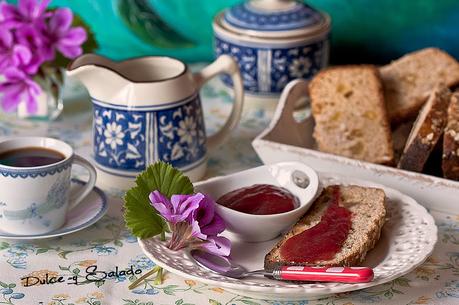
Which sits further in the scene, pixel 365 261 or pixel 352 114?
pixel 352 114

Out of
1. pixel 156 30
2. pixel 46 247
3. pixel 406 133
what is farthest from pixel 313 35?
pixel 46 247

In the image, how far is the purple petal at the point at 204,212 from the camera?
4.01 feet

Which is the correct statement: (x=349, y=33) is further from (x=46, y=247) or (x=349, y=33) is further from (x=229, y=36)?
(x=46, y=247)

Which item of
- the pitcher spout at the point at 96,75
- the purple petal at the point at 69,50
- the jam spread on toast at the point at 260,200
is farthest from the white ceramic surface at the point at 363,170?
the purple petal at the point at 69,50

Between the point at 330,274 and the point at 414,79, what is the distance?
2.22ft

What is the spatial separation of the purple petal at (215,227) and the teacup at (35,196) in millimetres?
231

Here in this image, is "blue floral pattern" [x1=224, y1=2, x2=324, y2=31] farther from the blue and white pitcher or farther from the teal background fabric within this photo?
the blue and white pitcher

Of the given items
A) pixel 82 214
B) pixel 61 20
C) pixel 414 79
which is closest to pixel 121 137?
pixel 82 214

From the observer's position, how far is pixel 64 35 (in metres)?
1.70

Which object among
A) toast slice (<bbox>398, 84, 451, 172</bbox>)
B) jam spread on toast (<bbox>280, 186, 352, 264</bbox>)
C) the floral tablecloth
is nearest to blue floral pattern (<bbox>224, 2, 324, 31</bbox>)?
toast slice (<bbox>398, 84, 451, 172</bbox>)

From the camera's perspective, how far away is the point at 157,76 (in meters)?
1.55

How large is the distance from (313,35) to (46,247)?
0.80 metres

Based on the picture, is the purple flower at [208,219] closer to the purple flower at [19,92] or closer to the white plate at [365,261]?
the white plate at [365,261]

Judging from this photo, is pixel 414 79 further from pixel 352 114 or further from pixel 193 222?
pixel 193 222
